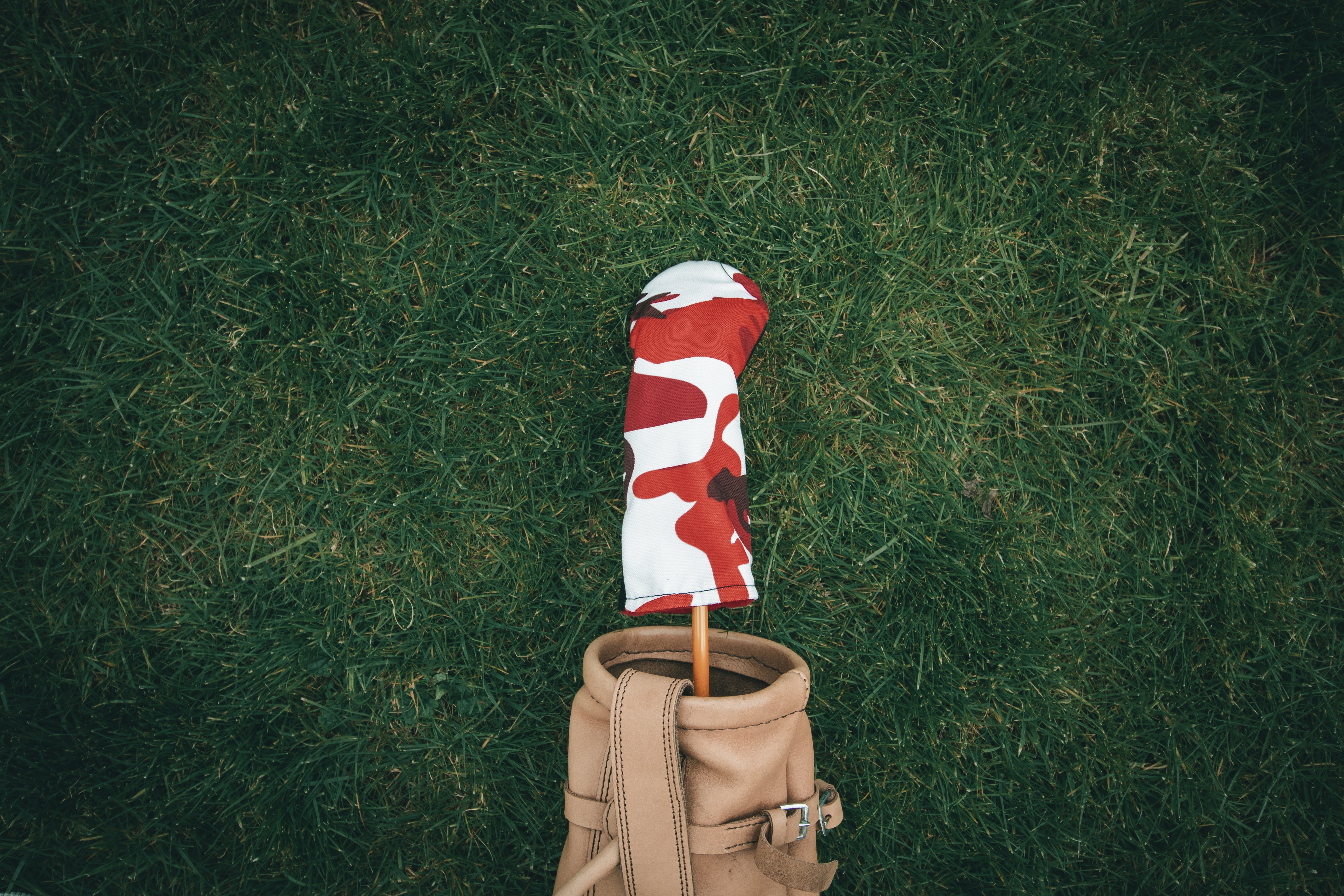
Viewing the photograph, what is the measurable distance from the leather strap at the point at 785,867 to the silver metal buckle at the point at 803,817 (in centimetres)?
4

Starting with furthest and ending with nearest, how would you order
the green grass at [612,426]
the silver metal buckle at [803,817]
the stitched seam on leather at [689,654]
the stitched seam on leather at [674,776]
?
the green grass at [612,426] → the stitched seam on leather at [689,654] → the silver metal buckle at [803,817] → the stitched seam on leather at [674,776]

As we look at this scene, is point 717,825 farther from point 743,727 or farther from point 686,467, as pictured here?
point 686,467

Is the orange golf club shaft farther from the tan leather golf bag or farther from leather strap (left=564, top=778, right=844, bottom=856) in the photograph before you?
leather strap (left=564, top=778, right=844, bottom=856)

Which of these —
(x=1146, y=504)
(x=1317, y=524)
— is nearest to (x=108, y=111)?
(x=1146, y=504)

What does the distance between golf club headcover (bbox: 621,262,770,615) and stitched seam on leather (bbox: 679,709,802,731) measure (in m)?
0.21

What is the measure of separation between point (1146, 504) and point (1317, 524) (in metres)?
0.48

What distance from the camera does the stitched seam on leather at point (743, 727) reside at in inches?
45.4

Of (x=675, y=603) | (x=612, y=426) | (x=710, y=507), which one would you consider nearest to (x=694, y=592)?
(x=675, y=603)

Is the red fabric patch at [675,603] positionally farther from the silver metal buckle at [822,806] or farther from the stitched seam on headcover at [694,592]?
the silver metal buckle at [822,806]

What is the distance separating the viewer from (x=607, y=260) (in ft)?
5.73

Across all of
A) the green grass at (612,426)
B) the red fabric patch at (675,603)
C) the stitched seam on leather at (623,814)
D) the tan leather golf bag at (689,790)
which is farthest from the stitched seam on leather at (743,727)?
the green grass at (612,426)

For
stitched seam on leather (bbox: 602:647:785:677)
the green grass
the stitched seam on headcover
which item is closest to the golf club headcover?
the stitched seam on headcover

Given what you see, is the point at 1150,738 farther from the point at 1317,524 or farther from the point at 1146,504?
the point at 1317,524

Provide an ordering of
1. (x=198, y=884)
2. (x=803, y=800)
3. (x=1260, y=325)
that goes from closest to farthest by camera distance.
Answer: (x=803, y=800) → (x=198, y=884) → (x=1260, y=325)
